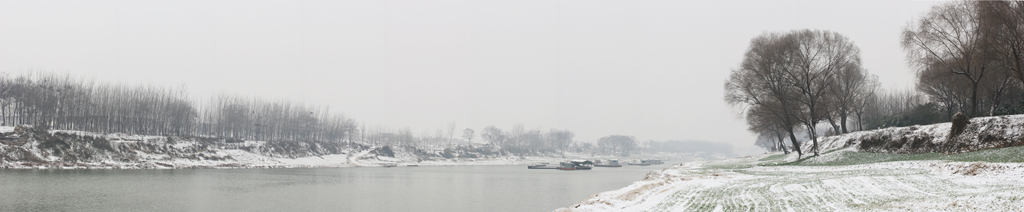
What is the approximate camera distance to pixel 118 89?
292 feet

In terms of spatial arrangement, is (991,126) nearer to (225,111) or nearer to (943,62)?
(943,62)

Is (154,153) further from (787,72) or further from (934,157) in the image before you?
(934,157)

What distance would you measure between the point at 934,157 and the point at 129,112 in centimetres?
10385

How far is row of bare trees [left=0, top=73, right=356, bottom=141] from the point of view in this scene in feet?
256

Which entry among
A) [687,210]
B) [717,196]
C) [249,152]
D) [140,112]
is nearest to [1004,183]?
[717,196]

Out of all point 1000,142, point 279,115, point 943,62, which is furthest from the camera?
point 279,115

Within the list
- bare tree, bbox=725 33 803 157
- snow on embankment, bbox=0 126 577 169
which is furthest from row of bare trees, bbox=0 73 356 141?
bare tree, bbox=725 33 803 157

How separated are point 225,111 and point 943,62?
114018 millimetres

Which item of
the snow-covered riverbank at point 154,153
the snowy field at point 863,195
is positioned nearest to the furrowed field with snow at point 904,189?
the snowy field at point 863,195

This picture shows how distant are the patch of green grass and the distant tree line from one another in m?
4.12

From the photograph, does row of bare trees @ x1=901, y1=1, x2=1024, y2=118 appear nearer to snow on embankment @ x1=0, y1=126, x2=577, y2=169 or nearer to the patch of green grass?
the patch of green grass

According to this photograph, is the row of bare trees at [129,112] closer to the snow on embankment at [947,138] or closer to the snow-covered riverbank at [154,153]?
the snow-covered riverbank at [154,153]

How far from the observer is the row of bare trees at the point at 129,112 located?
78.1 m

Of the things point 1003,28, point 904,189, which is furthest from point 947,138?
point 904,189
